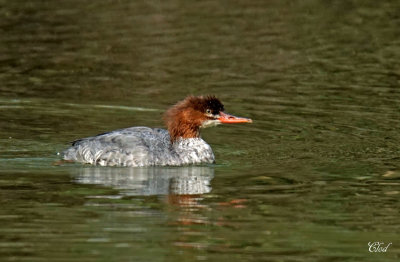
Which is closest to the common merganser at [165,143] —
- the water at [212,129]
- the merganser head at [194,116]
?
the merganser head at [194,116]

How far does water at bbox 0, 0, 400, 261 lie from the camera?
35.7 ft

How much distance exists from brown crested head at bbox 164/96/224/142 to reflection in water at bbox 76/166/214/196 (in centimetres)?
73

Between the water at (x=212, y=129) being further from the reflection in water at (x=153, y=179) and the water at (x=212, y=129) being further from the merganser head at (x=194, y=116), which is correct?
the merganser head at (x=194, y=116)

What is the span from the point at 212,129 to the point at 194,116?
268 cm

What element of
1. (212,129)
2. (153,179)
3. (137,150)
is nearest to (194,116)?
(137,150)

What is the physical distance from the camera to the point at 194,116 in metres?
15.3

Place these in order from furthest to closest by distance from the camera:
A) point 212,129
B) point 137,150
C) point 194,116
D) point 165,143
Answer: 1. point 212,129
2. point 194,116
3. point 165,143
4. point 137,150

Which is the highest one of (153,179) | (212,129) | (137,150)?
(212,129)

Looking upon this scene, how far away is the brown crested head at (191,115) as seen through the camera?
49.9 ft

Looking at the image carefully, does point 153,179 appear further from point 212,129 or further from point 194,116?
point 212,129

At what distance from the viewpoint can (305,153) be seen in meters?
15.5

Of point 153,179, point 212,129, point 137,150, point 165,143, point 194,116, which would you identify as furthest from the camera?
point 212,129

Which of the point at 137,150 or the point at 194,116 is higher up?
the point at 194,116

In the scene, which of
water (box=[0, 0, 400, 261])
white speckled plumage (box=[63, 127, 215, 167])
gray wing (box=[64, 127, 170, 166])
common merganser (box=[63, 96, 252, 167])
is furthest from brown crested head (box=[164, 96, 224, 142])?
water (box=[0, 0, 400, 261])
